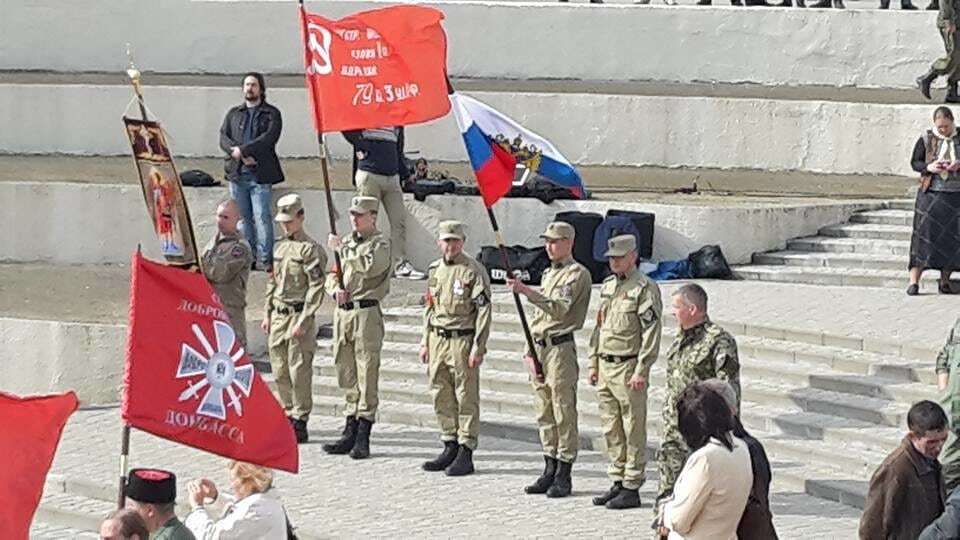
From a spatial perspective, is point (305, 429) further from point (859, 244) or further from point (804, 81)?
point (804, 81)

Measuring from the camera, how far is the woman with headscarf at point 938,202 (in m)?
17.6

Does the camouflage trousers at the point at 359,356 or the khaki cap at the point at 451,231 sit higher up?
the khaki cap at the point at 451,231

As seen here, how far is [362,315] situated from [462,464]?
138 cm

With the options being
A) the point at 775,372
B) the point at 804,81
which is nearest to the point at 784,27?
the point at 804,81

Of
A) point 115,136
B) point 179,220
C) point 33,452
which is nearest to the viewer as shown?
point 33,452

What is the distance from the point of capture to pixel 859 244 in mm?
19766

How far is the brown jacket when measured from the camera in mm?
9852

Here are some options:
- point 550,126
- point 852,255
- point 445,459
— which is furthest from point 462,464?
point 550,126

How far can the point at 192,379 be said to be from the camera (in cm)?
987

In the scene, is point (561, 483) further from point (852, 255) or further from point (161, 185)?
point (852, 255)

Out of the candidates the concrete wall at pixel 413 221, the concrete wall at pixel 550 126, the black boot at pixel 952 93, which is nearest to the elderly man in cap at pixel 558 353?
the concrete wall at pixel 413 221

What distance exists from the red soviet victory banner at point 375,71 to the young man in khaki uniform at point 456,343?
1.11m

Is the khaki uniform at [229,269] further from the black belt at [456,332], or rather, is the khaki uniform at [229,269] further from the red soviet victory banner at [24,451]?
the red soviet victory banner at [24,451]

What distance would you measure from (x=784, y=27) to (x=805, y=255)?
22.2 feet
